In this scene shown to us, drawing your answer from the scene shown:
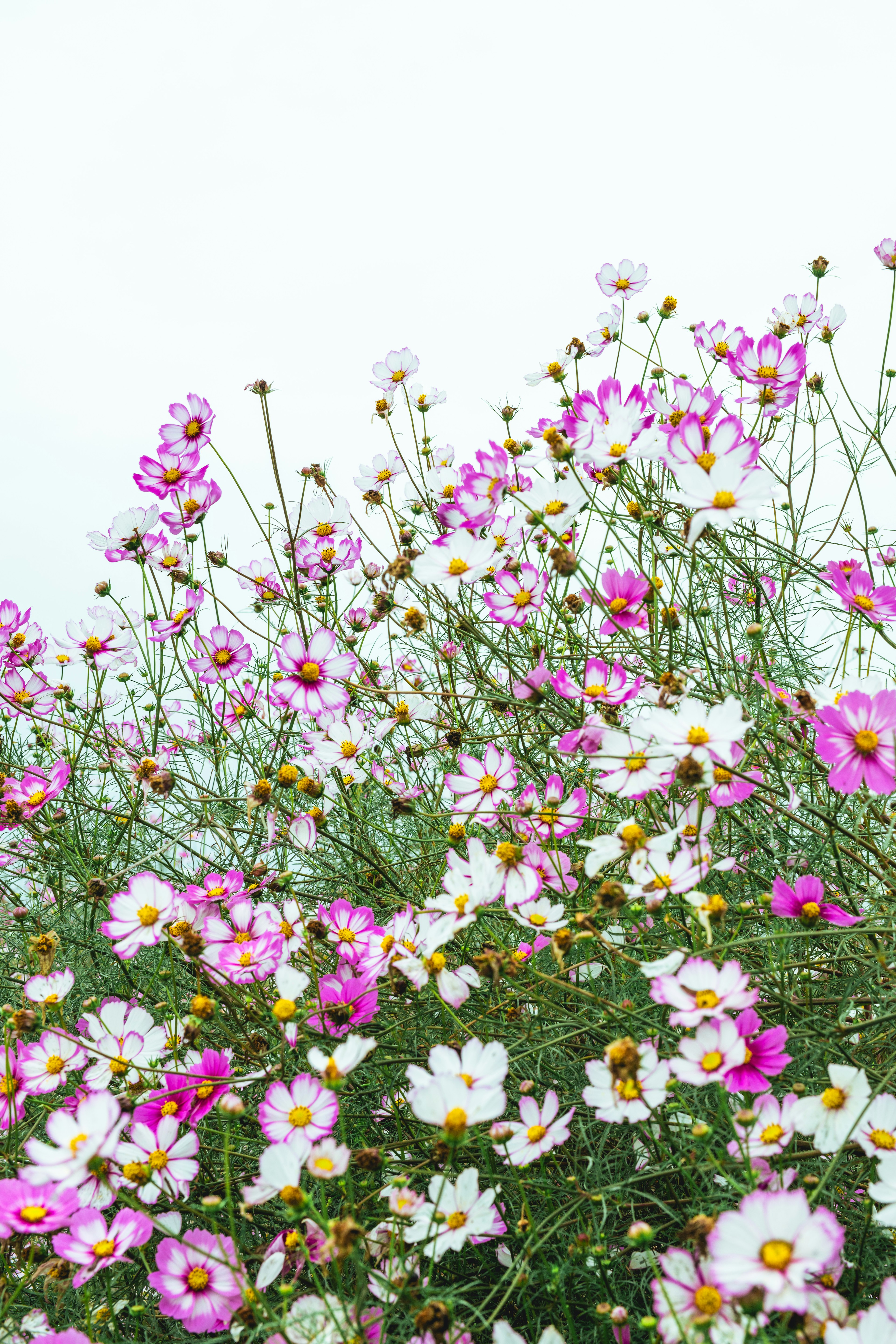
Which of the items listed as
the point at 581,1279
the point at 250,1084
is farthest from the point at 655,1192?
the point at 250,1084

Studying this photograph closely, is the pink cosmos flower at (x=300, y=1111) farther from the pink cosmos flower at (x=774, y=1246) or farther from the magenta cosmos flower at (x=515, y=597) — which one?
the magenta cosmos flower at (x=515, y=597)

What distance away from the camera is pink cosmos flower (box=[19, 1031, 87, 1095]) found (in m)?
0.77

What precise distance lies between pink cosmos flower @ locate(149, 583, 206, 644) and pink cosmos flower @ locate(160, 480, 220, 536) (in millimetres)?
113

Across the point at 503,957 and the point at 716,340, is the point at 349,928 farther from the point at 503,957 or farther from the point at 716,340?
the point at 716,340

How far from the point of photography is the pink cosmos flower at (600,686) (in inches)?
31.8

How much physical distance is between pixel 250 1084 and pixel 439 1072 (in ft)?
1.13

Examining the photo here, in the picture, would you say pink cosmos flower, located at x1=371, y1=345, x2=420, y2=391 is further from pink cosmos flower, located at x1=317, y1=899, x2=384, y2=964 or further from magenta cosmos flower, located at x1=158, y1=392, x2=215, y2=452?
pink cosmos flower, located at x1=317, y1=899, x2=384, y2=964

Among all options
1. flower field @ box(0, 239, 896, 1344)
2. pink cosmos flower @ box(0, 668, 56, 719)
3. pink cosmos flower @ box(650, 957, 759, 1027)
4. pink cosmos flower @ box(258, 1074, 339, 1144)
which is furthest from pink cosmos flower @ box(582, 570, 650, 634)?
pink cosmos flower @ box(0, 668, 56, 719)

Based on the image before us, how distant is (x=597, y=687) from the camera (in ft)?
2.70

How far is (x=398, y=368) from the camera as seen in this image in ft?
4.47

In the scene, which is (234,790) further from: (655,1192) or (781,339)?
(781,339)

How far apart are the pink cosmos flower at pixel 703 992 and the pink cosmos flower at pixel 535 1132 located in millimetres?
131

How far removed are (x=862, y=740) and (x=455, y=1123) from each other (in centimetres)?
39

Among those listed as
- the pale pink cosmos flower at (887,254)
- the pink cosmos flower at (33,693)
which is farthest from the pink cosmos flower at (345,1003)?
the pale pink cosmos flower at (887,254)
